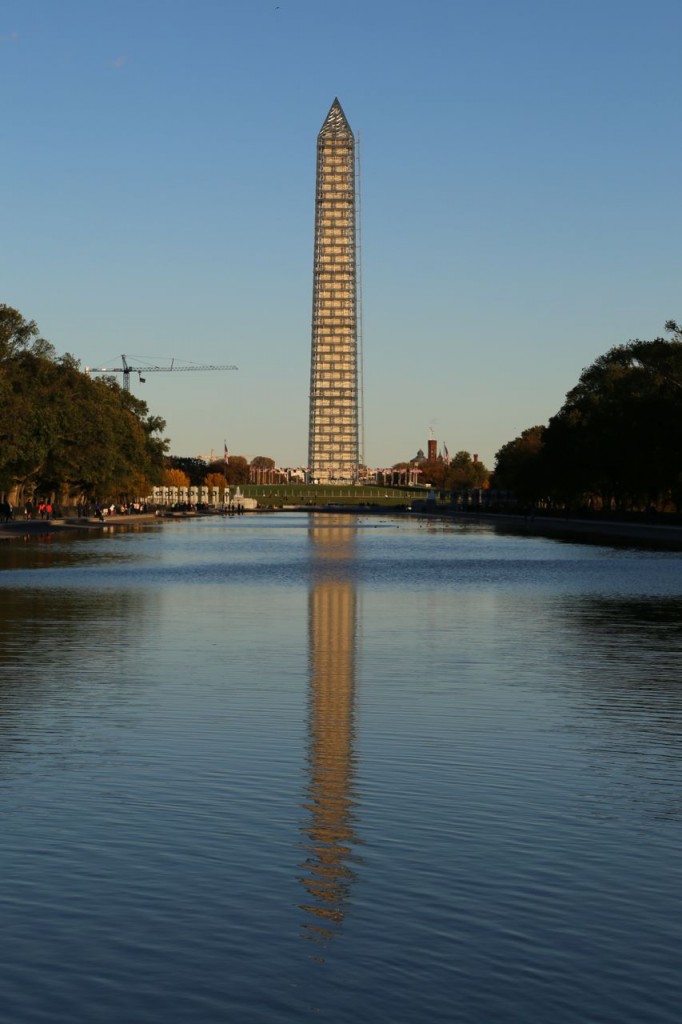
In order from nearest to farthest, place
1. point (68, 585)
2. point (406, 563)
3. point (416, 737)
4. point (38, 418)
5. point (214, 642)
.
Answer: point (416, 737) < point (214, 642) < point (68, 585) < point (406, 563) < point (38, 418)

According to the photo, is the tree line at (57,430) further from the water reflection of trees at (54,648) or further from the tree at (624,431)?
the water reflection of trees at (54,648)

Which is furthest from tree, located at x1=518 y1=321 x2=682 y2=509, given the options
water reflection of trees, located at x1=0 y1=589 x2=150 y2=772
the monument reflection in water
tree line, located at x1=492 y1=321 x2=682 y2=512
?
the monument reflection in water

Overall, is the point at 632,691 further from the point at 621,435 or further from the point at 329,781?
the point at 621,435

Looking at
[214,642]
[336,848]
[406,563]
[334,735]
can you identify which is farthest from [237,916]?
[406,563]

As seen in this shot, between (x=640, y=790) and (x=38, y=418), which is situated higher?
(x=38, y=418)

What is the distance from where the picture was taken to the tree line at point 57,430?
110375mm

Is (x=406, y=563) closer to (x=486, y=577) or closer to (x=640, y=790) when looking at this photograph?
(x=486, y=577)

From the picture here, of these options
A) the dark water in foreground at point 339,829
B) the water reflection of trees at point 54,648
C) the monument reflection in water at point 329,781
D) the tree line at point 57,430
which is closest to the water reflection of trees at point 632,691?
the dark water in foreground at point 339,829

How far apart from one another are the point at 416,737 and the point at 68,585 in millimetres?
31725

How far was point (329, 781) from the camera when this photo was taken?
14.7 m

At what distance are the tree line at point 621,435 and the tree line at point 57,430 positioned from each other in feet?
131

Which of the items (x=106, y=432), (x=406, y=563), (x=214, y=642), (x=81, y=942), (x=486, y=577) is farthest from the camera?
(x=106, y=432)

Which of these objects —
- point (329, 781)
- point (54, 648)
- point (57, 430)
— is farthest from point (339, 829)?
point (57, 430)

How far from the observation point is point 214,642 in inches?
1159
